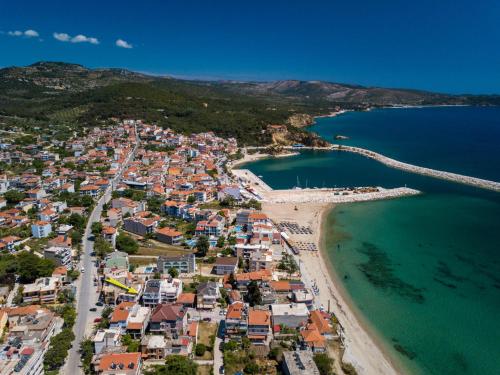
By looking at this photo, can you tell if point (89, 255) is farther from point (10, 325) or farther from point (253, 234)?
point (253, 234)

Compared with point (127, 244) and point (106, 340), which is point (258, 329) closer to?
point (106, 340)

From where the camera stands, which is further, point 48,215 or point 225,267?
point 48,215

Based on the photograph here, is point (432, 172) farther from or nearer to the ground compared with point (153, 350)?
farther from the ground

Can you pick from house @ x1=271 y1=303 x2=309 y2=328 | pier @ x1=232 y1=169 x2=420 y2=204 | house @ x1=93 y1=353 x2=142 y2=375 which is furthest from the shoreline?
house @ x1=93 y1=353 x2=142 y2=375

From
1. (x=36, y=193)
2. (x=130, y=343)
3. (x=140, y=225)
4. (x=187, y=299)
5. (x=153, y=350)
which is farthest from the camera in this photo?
(x=36, y=193)

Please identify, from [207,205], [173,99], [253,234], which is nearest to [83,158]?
[207,205]

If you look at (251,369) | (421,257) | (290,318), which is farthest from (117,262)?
(421,257)

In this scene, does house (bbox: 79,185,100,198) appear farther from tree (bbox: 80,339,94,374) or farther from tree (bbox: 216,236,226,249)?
tree (bbox: 80,339,94,374)
